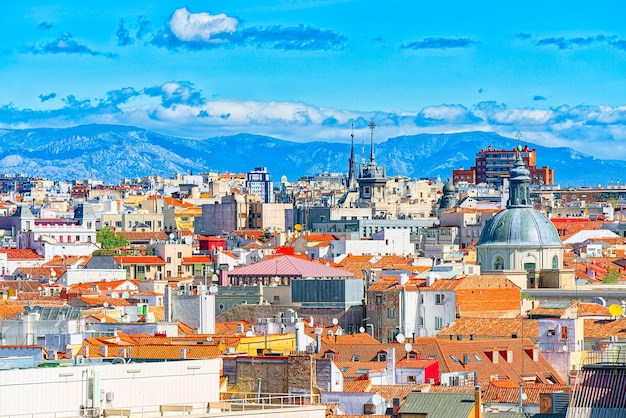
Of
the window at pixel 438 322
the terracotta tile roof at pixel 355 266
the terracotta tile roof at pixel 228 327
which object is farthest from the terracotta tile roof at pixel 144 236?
the terracotta tile roof at pixel 228 327

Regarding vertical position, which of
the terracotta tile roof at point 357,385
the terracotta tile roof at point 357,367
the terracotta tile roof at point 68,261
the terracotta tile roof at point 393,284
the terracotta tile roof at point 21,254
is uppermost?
the terracotta tile roof at point 21,254

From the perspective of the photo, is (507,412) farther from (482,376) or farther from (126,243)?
(126,243)

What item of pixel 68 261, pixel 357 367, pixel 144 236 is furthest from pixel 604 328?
pixel 144 236

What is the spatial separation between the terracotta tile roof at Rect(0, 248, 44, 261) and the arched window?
43.2 meters

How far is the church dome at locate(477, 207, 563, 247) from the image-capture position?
8150 centimetres

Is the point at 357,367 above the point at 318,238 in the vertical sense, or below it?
below

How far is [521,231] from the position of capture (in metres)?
81.8

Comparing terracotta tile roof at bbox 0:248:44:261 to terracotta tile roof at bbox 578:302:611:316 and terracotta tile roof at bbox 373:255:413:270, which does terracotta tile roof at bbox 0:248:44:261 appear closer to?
terracotta tile roof at bbox 373:255:413:270

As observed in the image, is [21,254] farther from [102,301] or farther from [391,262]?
[102,301]

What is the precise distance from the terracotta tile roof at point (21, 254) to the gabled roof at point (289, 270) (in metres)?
40.9

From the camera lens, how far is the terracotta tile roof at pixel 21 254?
120188 millimetres

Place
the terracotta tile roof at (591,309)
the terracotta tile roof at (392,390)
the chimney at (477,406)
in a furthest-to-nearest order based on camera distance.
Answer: the terracotta tile roof at (591,309)
the terracotta tile roof at (392,390)
the chimney at (477,406)

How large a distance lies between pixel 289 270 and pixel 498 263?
27.9 feet

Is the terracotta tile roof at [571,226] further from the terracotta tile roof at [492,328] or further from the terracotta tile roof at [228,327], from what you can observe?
the terracotta tile roof at [492,328]
